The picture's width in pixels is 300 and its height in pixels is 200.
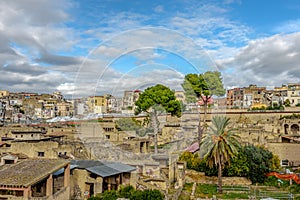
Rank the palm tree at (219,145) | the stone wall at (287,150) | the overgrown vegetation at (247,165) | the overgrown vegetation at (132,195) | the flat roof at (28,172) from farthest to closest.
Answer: the stone wall at (287,150), the overgrown vegetation at (247,165), the palm tree at (219,145), the overgrown vegetation at (132,195), the flat roof at (28,172)

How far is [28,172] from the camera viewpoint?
39.8 ft

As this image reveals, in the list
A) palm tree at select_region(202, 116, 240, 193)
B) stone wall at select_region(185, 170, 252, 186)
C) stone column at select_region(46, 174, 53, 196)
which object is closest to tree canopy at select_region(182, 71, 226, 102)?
palm tree at select_region(202, 116, 240, 193)

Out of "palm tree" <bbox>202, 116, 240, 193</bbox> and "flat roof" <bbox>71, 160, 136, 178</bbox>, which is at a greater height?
"palm tree" <bbox>202, 116, 240, 193</bbox>

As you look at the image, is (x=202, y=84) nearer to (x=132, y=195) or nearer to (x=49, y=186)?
(x=132, y=195)

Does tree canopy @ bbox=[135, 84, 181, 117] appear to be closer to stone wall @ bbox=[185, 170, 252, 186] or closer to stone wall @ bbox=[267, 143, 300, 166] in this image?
stone wall @ bbox=[185, 170, 252, 186]

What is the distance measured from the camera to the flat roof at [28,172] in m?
11.2

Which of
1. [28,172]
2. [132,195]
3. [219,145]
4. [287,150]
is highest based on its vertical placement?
[219,145]

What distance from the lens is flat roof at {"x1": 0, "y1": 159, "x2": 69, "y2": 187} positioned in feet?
36.8

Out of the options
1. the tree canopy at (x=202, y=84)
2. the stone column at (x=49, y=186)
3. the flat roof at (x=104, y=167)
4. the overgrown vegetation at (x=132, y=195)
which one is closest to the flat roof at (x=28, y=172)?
the stone column at (x=49, y=186)

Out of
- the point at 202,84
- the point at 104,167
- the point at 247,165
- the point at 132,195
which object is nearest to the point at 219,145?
the point at 247,165

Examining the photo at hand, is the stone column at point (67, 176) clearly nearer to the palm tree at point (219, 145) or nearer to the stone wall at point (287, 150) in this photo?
the palm tree at point (219, 145)

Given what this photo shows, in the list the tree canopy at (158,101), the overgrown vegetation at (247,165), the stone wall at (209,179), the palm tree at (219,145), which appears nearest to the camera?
the palm tree at (219,145)

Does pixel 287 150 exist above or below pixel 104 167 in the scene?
below

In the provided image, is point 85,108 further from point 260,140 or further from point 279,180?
point 260,140
